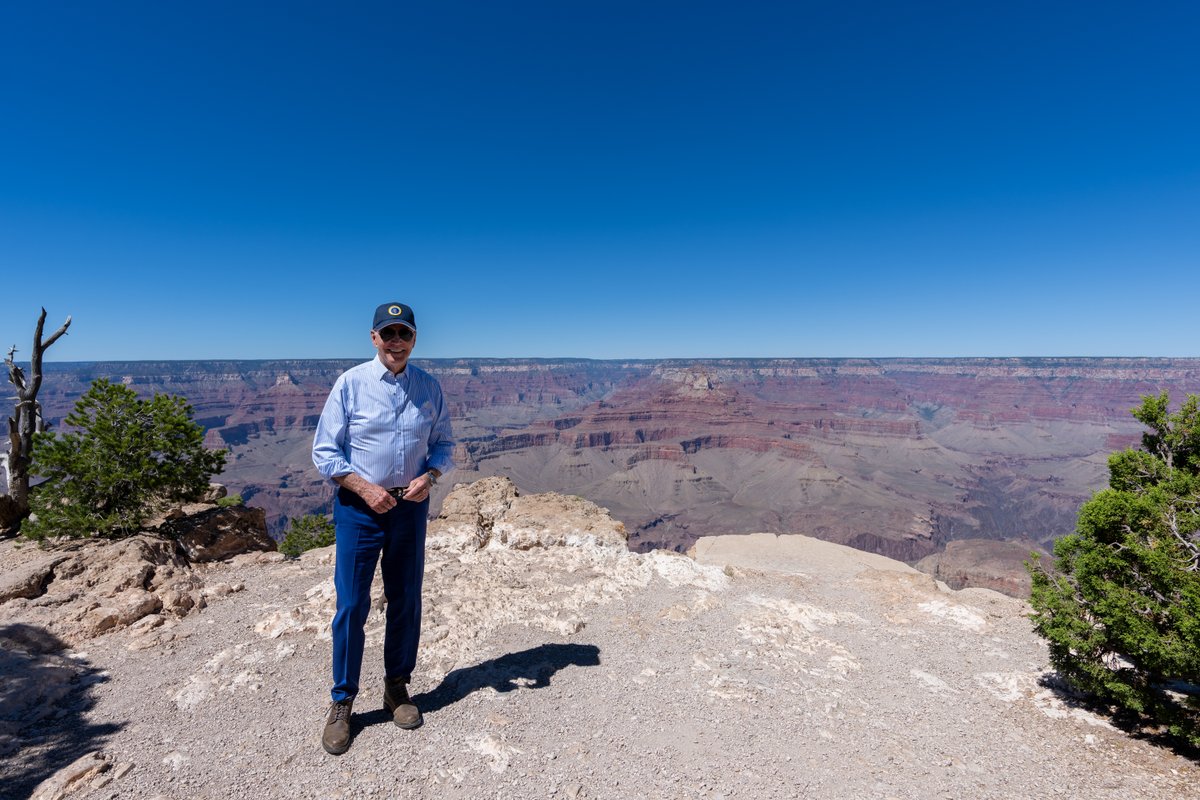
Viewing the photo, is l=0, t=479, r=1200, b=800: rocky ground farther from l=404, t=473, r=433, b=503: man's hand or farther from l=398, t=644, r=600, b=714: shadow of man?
l=404, t=473, r=433, b=503: man's hand

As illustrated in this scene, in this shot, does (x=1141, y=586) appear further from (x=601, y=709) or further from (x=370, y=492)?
(x=370, y=492)

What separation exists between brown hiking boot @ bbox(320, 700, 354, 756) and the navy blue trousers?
0.08 m

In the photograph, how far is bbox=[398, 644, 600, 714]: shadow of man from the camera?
4.89 meters

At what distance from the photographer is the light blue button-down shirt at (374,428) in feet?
12.8

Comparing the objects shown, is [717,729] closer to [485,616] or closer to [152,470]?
[485,616]

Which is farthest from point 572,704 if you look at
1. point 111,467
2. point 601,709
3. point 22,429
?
point 22,429

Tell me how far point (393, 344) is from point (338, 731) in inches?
125

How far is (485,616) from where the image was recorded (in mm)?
6848

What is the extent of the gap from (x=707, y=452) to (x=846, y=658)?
606ft

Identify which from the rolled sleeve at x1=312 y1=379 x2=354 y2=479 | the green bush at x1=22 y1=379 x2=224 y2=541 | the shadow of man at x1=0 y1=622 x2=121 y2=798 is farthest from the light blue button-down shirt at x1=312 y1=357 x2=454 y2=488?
the green bush at x1=22 y1=379 x2=224 y2=541

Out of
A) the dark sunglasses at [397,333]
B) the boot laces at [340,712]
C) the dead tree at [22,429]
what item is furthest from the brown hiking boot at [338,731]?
the dead tree at [22,429]

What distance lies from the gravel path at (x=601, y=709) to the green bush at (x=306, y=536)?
15313 millimetres

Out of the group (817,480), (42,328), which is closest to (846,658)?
(42,328)

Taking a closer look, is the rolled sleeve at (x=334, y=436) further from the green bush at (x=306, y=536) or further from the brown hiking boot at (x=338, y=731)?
the green bush at (x=306, y=536)
